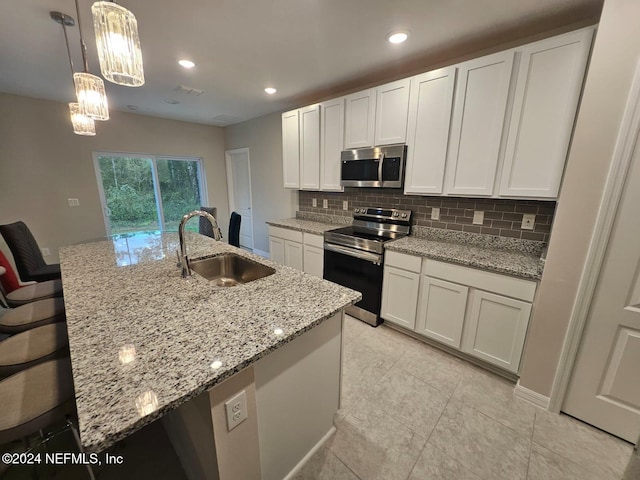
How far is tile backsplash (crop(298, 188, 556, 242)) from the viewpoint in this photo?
2053mm

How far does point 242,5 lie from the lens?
1.64 m

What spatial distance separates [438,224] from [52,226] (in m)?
5.17

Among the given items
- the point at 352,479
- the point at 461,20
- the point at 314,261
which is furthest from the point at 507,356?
the point at 461,20

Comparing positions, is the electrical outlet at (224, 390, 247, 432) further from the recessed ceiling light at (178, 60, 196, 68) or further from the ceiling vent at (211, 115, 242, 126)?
the ceiling vent at (211, 115, 242, 126)

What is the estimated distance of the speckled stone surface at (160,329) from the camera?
Result: 2.20 ft

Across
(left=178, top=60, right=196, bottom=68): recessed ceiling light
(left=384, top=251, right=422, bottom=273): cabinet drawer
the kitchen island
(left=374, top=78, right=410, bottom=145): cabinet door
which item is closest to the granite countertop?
(left=384, top=251, right=422, bottom=273): cabinet drawer

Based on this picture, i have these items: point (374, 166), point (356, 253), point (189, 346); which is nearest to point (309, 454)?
point (189, 346)

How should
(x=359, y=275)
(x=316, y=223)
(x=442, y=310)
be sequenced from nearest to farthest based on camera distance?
1. (x=442, y=310)
2. (x=359, y=275)
3. (x=316, y=223)

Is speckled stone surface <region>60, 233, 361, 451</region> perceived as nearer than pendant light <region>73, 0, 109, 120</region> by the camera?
Yes

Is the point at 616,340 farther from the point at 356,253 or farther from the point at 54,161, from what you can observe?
the point at 54,161

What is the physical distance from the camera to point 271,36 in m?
1.98

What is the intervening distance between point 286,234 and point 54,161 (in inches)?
136

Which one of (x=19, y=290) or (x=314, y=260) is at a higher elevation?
(x=19, y=290)

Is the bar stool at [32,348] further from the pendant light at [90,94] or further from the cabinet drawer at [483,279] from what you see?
the cabinet drawer at [483,279]
